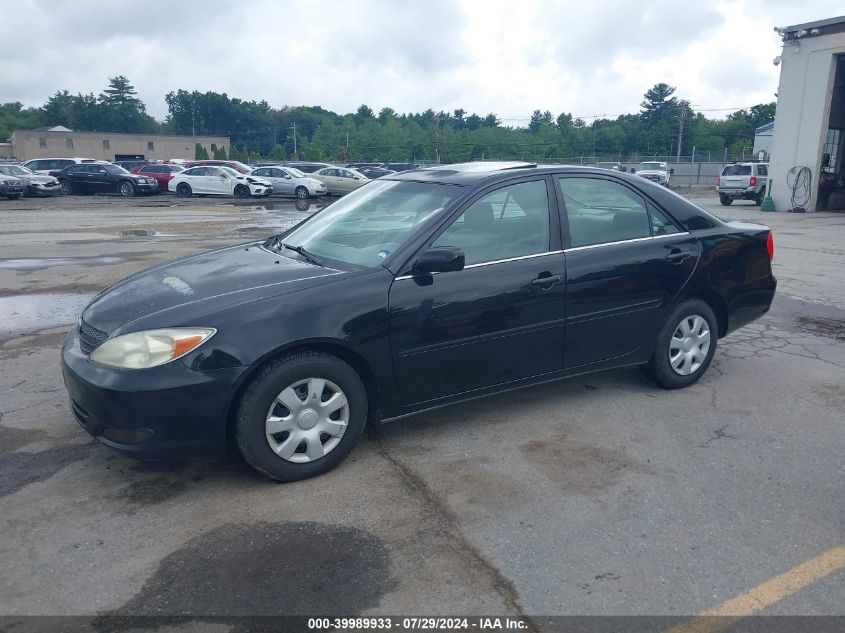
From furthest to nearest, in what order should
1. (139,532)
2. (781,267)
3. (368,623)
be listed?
1. (781,267)
2. (139,532)
3. (368,623)

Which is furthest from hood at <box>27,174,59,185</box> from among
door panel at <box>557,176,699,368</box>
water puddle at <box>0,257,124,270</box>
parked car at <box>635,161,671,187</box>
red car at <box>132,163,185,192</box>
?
door panel at <box>557,176,699,368</box>

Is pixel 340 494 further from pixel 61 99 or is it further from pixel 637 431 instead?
pixel 61 99

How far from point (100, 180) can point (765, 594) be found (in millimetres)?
32489

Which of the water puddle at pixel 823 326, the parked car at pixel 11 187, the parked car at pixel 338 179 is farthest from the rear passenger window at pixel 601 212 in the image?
the parked car at pixel 11 187

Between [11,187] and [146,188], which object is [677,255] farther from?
[146,188]

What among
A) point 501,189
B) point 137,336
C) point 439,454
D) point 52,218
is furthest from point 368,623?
point 52,218

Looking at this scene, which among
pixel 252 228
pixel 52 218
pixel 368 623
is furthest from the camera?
pixel 52 218

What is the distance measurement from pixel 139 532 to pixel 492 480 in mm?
1789

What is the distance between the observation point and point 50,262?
11.1 meters

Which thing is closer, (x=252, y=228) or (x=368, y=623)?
(x=368, y=623)

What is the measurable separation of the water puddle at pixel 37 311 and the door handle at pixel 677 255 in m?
5.42

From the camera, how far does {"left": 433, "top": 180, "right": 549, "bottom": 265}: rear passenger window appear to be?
170 inches

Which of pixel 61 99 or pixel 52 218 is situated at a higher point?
pixel 61 99

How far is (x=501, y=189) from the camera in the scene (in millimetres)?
4539
